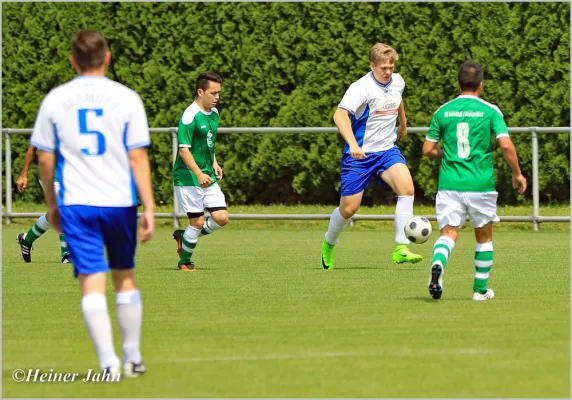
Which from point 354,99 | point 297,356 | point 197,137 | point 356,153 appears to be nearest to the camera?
point 297,356

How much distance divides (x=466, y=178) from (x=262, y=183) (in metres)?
11.4

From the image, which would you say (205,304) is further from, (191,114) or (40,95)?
(40,95)

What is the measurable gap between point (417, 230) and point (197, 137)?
7.75 feet

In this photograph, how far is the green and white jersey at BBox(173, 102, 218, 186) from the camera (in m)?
13.7

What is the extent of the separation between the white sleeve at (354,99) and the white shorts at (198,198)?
159 cm

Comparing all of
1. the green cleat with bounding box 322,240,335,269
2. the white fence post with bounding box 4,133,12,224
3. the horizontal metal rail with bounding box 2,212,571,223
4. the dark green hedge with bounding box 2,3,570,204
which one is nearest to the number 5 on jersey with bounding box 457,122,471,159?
the green cleat with bounding box 322,240,335,269

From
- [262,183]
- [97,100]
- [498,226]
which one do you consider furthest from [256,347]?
[262,183]

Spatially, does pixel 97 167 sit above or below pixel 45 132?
below

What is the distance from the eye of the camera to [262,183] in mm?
22047

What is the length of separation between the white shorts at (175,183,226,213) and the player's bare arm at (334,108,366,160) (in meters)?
1.53

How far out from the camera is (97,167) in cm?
751

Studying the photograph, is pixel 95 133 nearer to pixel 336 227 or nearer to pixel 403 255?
pixel 403 255

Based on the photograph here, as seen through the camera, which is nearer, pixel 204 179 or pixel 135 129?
pixel 135 129

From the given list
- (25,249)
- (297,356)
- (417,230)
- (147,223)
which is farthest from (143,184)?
(25,249)
